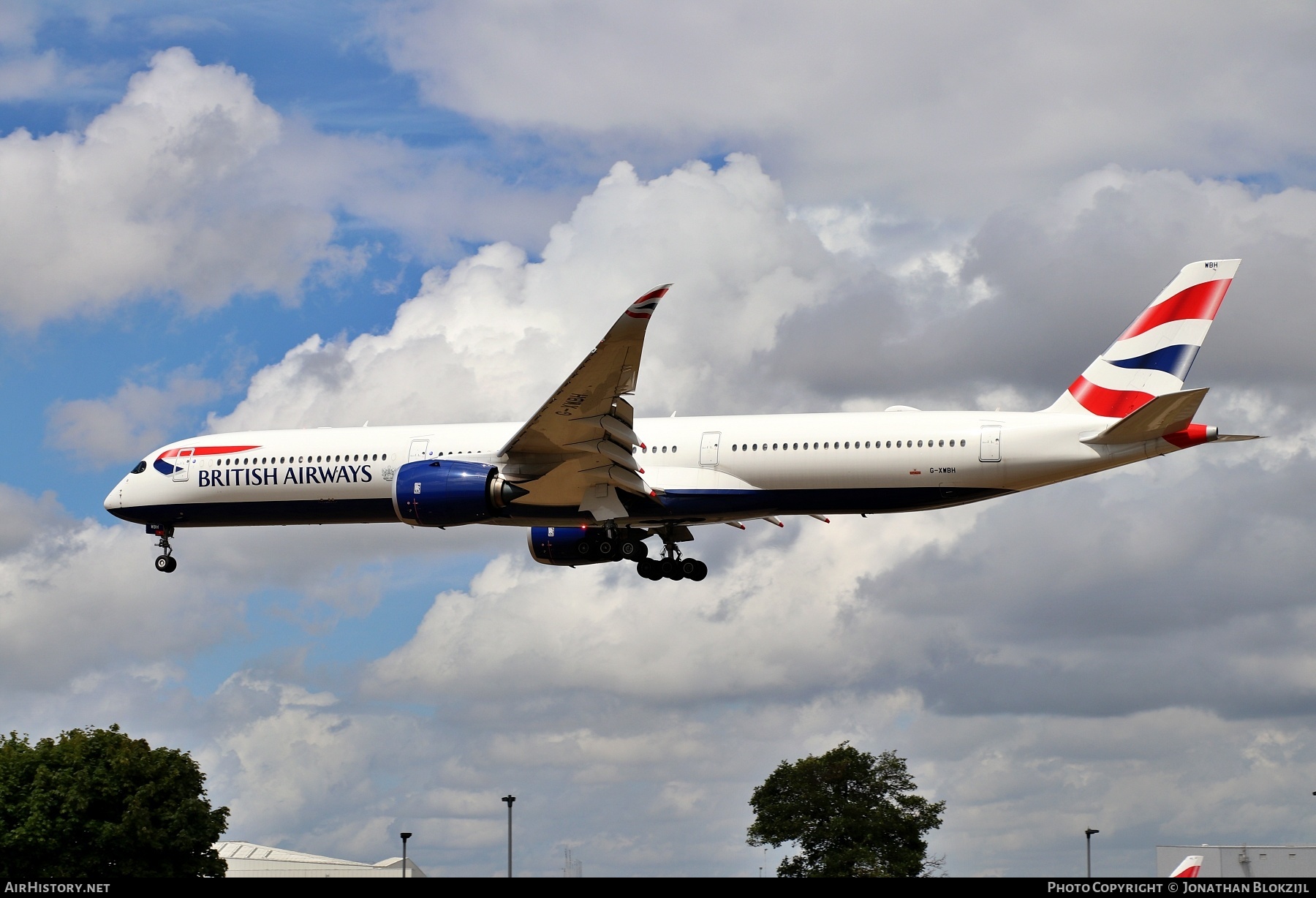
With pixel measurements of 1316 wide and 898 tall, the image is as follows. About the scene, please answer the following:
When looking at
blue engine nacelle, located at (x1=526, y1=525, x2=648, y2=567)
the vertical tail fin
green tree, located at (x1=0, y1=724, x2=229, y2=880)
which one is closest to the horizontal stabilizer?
the vertical tail fin

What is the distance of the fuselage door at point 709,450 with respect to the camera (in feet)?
127

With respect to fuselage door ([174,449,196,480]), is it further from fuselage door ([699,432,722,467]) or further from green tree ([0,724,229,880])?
green tree ([0,724,229,880])

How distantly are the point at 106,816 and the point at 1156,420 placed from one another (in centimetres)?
4618

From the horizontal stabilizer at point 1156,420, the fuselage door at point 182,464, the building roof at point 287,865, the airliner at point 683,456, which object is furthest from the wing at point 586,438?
the building roof at point 287,865

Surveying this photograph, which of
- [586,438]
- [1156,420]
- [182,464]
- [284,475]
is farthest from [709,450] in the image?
[182,464]

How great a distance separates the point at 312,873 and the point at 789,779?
4514cm

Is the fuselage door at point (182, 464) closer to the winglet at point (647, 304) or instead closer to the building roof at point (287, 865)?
the winglet at point (647, 304)

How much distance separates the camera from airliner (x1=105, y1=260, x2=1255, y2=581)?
3616cm

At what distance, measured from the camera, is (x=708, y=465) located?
38719 mm

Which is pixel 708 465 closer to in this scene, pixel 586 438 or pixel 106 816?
pixel 586 438

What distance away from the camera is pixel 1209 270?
38.4 meters

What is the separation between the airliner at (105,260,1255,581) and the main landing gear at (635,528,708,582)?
204 centimetres

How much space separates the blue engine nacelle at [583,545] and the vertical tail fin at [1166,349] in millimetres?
12424

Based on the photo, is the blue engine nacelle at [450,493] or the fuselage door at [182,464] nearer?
the blue engine nacelle at [450,493]
